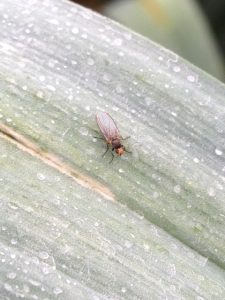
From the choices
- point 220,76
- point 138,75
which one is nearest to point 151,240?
point 138,75

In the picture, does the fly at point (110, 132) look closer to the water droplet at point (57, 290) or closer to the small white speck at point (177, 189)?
the small white speck at point (177, 189)

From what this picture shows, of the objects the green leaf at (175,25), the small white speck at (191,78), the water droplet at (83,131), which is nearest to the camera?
the water droplet at (83,131)

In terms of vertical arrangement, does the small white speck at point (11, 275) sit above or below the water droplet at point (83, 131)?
below

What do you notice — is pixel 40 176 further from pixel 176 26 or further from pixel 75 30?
pixel 176 26

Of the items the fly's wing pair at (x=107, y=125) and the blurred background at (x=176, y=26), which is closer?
the fly's wing pair at (x=107, y=125)

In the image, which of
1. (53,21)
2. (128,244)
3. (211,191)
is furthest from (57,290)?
(53,21)

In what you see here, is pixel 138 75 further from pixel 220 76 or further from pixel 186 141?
pixel 220 76

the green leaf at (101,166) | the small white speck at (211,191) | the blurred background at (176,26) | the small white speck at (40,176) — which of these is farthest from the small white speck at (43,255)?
the blurred background at (176,26)
